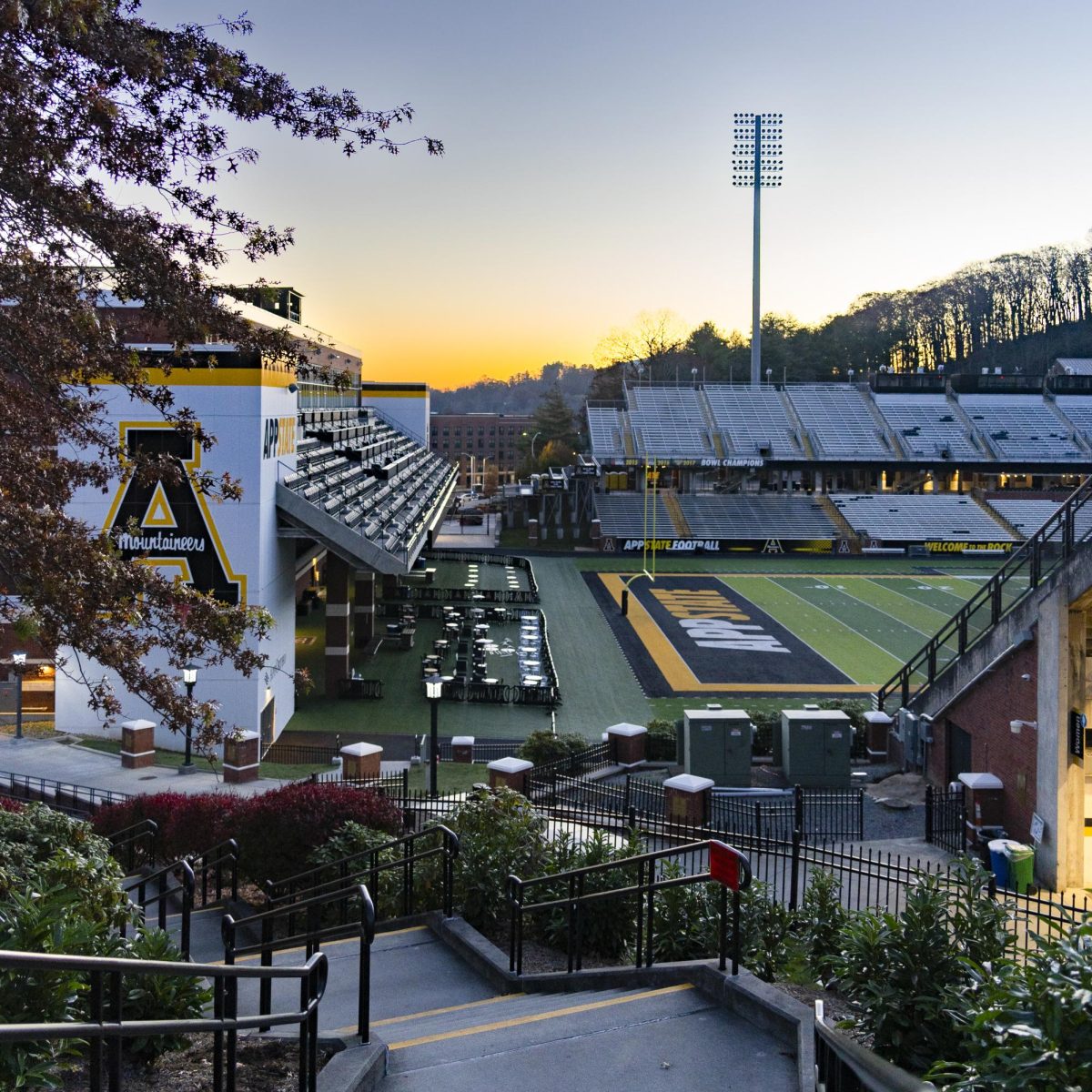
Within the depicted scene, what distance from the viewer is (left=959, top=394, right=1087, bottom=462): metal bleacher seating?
7806 centimetres

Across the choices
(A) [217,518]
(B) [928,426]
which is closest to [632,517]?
(B) [928,426]

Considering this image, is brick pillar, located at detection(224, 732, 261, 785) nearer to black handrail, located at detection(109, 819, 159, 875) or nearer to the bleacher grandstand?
the bleacher grandstand

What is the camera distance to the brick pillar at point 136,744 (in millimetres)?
22656

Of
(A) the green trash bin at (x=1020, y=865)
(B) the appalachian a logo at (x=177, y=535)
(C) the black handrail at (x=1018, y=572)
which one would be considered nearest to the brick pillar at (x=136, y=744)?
(B) the appalachian a logo at (x=177, y=535)

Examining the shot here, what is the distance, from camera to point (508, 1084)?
20.3 feet

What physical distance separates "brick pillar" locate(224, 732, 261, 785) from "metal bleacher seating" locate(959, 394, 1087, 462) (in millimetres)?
67742

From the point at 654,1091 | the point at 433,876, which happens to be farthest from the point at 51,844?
the point at 654,1091

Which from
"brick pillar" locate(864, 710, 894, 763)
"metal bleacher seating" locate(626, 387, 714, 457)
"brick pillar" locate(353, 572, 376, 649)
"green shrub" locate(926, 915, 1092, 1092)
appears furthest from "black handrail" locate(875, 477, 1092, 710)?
"metal bleacher seating" locate(626, 387, 714, 457)

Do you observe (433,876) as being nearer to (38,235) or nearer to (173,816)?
(173,816)

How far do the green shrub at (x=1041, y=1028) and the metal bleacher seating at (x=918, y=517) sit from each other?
65080 mm

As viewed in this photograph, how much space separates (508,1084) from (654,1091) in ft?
2.61

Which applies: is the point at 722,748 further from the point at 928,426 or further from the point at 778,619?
the point at 928,426

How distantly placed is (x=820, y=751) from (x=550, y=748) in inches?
201

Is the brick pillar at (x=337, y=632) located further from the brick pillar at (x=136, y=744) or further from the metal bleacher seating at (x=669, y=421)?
the metal bleacher seating at (x=669, y=421)
